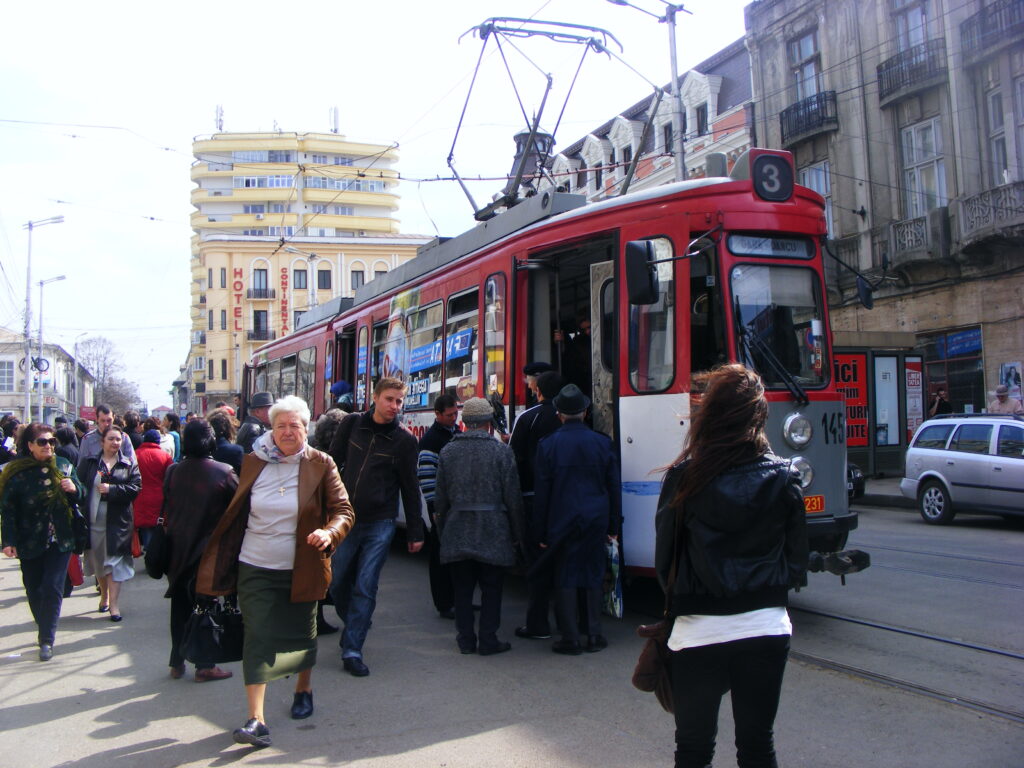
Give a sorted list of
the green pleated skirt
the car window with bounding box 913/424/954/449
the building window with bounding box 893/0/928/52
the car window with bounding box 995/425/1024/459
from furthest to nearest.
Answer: the building window with bounding box 893/0/928/52 < the car window with bounding box 913/424/954/449 < the car window with bounding box 995/425/1024/459 < the green pleated skirt

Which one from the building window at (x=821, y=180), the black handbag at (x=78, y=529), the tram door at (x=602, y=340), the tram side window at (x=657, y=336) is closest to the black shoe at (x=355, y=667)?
the black handbag at (x=78, y=529)

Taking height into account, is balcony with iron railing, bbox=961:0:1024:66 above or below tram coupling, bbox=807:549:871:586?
above

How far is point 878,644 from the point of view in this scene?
20.9 feet

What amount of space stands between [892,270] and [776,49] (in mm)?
8429

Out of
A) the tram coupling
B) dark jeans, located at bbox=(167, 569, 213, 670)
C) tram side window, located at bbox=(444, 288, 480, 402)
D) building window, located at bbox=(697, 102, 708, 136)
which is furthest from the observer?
building window, located at bbox=(697, 102, 708, 136)

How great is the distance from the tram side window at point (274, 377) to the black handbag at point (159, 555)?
459 inches

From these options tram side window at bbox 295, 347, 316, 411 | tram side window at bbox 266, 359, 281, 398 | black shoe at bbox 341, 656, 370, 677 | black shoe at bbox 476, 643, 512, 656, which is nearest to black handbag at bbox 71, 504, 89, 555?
black shoe at bbox 341, 656, 370, 677

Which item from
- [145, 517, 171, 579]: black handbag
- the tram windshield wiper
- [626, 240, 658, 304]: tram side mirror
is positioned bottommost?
[145, 517, 171, 579]: black handbag

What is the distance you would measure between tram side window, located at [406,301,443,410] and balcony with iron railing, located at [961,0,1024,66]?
1606 cm

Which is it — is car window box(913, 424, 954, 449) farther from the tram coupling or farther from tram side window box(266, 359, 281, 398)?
tram side window box(266, 359, 281, 398)

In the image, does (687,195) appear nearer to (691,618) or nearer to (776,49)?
(691,618)

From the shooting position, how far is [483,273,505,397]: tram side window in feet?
27.3

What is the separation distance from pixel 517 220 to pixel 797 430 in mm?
3364

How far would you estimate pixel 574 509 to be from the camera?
6.30 m
